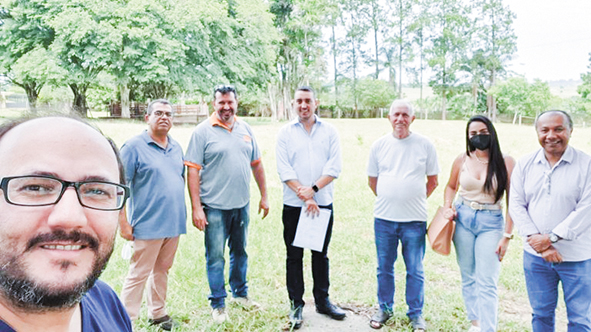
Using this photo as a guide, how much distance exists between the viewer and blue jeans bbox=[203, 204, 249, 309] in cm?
328

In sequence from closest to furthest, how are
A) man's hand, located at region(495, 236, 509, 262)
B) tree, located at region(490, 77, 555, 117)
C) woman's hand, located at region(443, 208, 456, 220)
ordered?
man's hand, located at region(495, 236, 509, 262) < woman's hand, located at region(443, 208, 456, 220) < tree, located at region(490, 77, 555, 117)

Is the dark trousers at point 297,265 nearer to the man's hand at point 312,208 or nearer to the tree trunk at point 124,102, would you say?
the man's hand at point 312,208

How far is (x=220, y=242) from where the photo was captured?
3.29 metres

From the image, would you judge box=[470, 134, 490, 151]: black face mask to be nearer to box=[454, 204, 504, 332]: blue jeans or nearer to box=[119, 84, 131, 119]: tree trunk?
box=[454, 204, 504, 332]: blue jeans

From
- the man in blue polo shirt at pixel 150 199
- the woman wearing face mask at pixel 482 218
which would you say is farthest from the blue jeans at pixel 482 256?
the man in blue polo shirt at pixel 150 199

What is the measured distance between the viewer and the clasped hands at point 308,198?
10.5ft

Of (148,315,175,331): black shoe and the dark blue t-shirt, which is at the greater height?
the dark blue t-shirt

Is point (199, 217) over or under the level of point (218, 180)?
under

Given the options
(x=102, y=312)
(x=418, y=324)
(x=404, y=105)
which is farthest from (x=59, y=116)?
(x=418, y=324)

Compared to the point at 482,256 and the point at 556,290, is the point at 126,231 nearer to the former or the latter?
the point at 482,256

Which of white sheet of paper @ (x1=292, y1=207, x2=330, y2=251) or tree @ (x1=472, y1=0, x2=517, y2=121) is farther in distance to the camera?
tree @ (x1=472, y1=0, x2=517, y2=121)

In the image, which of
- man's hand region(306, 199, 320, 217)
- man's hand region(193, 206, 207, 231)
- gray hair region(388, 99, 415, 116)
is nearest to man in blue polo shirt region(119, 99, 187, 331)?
man's hand region(193, 206, 207, 231)

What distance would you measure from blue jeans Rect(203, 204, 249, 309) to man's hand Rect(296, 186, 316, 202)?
20.4 inches

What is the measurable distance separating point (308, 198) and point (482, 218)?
1.26 meters
